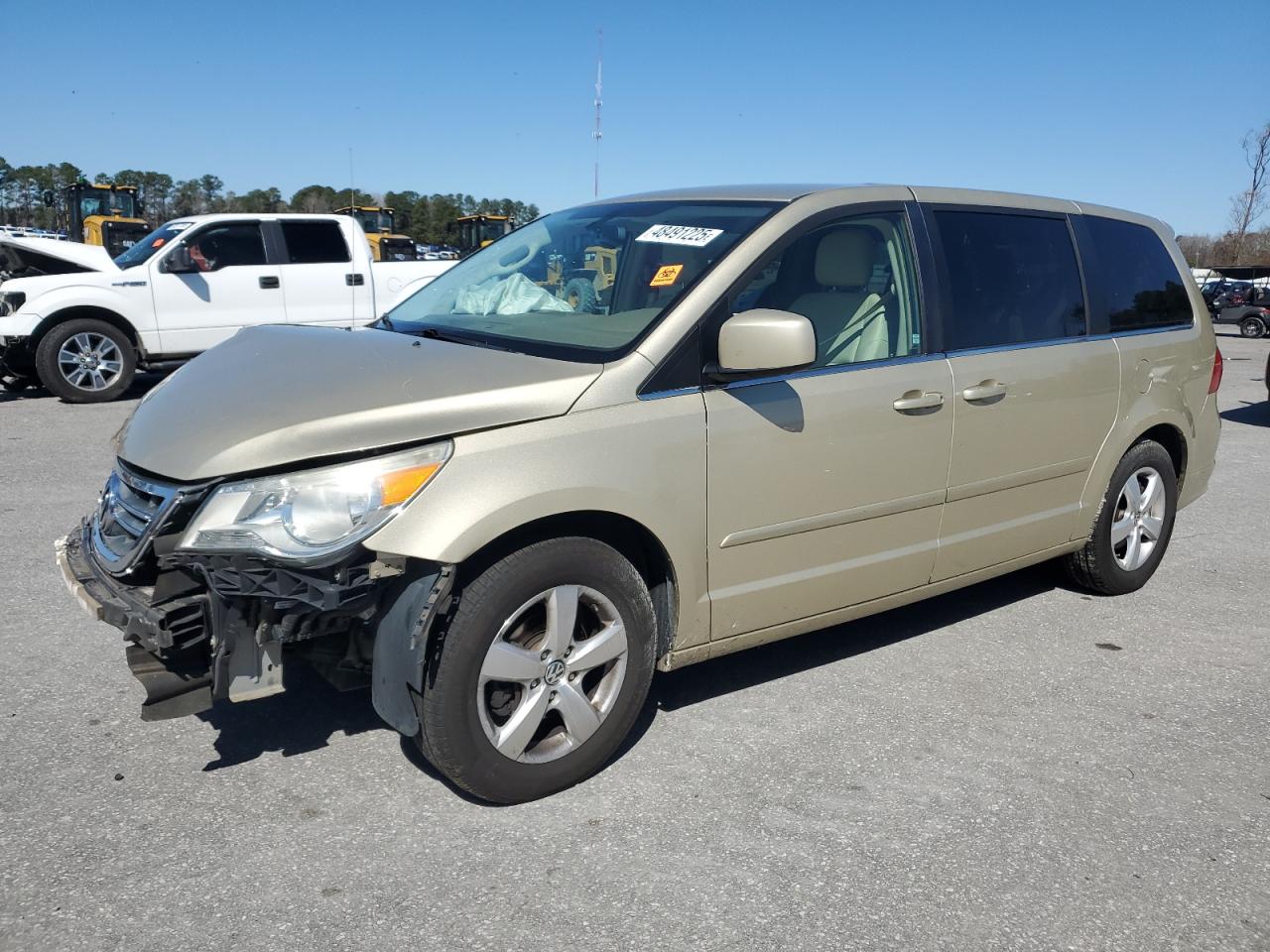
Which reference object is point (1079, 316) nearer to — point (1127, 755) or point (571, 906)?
point (1127, 755)

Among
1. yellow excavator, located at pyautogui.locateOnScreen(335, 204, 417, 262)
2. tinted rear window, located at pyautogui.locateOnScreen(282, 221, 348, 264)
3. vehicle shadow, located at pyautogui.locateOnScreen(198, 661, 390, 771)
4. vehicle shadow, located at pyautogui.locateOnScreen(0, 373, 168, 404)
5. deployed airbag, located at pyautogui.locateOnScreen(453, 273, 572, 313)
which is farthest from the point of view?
yellow excavator, located at pyautogui.locateOnScreen(335, 204, 417, 262)

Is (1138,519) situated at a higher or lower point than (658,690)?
higher

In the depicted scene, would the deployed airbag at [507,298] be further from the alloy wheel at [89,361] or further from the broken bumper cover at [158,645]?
the alloy wheel at [89,361]

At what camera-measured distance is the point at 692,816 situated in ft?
9.93

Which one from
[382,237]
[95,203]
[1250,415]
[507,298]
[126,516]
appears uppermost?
[95,203]

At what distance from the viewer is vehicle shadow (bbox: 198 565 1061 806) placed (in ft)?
11.1

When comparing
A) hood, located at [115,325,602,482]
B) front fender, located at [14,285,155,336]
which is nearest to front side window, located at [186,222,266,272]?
front fender, located at [14,285,155,336]

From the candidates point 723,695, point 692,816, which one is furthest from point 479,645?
point 723,695

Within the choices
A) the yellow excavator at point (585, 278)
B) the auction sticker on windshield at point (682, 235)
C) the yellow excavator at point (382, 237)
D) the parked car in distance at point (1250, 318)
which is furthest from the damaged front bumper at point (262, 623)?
the parked car in distance at point (1250, 318)

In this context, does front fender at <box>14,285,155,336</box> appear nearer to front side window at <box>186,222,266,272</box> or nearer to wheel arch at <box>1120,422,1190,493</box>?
front side window at <box>186,222,266,272</box>

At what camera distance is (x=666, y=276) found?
11.4ft

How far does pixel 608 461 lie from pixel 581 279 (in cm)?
111

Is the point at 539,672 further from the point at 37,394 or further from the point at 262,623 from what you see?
the point at 37,394

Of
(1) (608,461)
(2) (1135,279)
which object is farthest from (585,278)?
(2) (1135,279)
